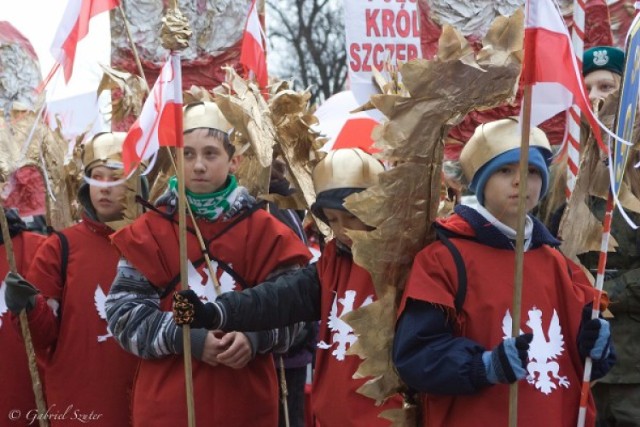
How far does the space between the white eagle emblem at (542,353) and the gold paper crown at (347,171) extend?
94 cm

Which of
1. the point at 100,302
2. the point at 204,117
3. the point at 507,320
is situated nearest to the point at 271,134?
the point at 204,117

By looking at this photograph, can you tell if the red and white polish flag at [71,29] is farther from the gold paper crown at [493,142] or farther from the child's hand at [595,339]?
the child's hand at [595,339]

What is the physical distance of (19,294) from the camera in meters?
5.00

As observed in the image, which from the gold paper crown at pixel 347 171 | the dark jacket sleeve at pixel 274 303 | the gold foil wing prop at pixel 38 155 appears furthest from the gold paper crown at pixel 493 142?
the gold foil wing prop at pixel 38 155

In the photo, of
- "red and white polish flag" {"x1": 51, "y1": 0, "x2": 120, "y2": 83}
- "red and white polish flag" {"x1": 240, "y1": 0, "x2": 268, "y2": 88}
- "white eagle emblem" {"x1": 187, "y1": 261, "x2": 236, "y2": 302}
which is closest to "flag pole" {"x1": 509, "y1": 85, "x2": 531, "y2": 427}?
"white eagle emblem" {"x1": 187, "y1": 261, "x2": 236, "y2": 302}

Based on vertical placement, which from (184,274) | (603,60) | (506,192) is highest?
(603,60)

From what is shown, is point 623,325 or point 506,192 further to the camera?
point 623,325

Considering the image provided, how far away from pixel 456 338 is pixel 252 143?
1604 mm

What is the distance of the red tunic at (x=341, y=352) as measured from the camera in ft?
14.0

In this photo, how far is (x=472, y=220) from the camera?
385 cm

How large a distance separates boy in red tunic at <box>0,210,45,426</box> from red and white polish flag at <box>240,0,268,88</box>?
5.26 ft

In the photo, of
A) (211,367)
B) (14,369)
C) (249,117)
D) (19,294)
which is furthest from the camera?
(14,369)

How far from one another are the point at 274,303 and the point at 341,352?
0.34 m

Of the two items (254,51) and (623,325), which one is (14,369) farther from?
(623,325)
